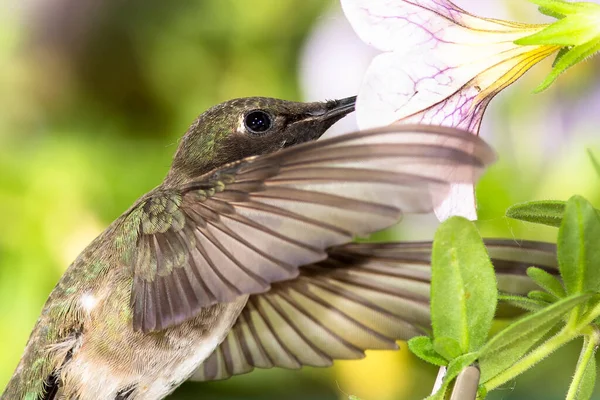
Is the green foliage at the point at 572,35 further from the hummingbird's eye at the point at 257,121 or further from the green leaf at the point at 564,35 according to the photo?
the hummingbird's eye at the point at 257,121

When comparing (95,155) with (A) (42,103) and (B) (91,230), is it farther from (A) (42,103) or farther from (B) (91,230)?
(A) (42,103)

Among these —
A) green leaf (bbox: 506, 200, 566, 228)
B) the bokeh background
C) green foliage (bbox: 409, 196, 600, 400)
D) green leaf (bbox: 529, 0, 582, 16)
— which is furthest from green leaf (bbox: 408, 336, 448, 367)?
the bokeh background

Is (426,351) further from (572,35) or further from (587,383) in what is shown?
(572,35)

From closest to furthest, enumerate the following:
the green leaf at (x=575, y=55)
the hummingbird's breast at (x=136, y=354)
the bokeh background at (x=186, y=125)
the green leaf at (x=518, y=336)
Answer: the green leaf at (x=518, y=336) → the green leaf at (x=575, y=55) → the hummingbird's breast at (x=136, y=354) → the bokeh background at (x=186, y=125)

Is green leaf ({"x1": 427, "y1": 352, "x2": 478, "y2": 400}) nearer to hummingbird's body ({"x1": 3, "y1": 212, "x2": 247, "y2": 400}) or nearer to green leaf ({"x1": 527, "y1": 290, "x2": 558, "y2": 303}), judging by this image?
green leaf ({"x1": 527, "y1": 290, "x2": 558, "y2": 303})

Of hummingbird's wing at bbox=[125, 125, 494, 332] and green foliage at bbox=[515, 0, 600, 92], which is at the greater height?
green foliage at bbox=[515, 0, 600, 92]

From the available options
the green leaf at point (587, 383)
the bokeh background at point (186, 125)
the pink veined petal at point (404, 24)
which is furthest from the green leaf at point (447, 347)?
the bokeh background at point (186, 125)
